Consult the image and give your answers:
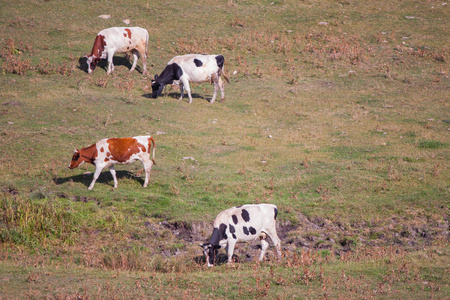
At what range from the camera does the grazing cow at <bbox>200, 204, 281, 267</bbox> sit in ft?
40.8

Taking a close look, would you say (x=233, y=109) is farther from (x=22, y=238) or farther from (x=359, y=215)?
(x=22, y=238)

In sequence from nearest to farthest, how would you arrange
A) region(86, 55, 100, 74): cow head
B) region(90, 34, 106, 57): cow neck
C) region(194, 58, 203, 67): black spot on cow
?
region(194, 58, 203, 67): black spot on cow < region(86, 55, 100, 74): cow head < region(90, 34, 106, 57): cow neck

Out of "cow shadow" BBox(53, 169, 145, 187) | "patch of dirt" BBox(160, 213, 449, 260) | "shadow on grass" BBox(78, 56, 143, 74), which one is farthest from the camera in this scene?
"shadow on grass" BBox(78, 56, 143, 74)

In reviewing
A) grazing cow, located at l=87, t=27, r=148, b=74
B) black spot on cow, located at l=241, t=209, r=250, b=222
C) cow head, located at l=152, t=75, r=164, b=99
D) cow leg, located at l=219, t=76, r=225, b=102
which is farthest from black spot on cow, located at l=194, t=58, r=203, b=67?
black spot on cow, located at l=241, t=209, r=250, b=222

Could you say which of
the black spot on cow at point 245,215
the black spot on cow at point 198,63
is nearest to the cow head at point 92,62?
the black spot on cow at point 198,63

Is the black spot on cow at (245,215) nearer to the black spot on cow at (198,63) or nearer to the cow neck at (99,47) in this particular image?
the black spot on cow at (198,63)

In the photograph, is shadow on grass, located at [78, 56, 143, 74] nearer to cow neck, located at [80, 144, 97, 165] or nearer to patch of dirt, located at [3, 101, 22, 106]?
patch of dirt, located at [3, 101, 22, 106]

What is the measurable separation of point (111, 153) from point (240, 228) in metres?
5.64

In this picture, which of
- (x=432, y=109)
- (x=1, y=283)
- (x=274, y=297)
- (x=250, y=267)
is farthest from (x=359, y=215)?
(x=432, y=109)

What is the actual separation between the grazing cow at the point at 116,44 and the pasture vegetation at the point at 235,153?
0.75m

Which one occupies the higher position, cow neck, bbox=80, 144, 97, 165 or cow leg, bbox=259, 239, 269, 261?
cow neck, bbox=80, 144, 97, 165

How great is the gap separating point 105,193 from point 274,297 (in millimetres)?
7862

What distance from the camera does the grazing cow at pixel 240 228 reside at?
40.8 ft

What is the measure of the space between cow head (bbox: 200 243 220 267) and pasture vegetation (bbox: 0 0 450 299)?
1.20ft
